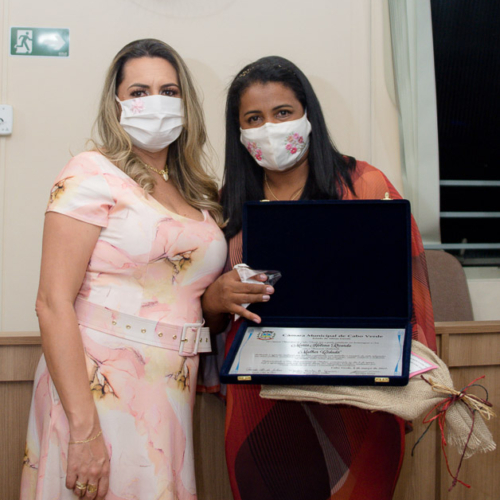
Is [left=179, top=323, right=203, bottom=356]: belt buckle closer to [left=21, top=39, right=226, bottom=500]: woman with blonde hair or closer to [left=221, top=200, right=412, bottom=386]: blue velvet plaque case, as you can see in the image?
[left=21, top=39, right=226, bottom=500]: woman with blonde hair

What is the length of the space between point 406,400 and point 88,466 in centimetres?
67

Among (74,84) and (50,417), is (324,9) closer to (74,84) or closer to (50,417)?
(74,84)

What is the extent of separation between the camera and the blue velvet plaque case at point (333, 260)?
4.18ft

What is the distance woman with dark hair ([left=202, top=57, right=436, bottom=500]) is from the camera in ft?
4.30

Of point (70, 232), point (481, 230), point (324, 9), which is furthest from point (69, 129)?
point (481, 230)

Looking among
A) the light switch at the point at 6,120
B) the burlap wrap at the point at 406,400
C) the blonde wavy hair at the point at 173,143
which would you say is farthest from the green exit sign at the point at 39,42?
the burlap wrap at the point at 406,400

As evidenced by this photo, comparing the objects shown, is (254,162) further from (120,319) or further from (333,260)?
(120,319)

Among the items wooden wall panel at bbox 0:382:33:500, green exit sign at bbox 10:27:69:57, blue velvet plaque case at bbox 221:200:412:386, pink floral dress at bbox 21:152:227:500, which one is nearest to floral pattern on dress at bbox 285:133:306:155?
blue velvet plaque case at bbox 221:200:412:386

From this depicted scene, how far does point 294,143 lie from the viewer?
1.44 metres

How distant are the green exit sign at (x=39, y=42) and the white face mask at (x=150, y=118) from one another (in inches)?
52.6

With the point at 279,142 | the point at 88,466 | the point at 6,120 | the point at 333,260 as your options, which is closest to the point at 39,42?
the point at 6,120

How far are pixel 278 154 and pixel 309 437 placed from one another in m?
0.75

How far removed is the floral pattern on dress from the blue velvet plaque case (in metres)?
0.21

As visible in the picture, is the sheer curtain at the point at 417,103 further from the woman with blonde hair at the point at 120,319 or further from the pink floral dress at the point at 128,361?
the pink floral dress at the point at 128,361
